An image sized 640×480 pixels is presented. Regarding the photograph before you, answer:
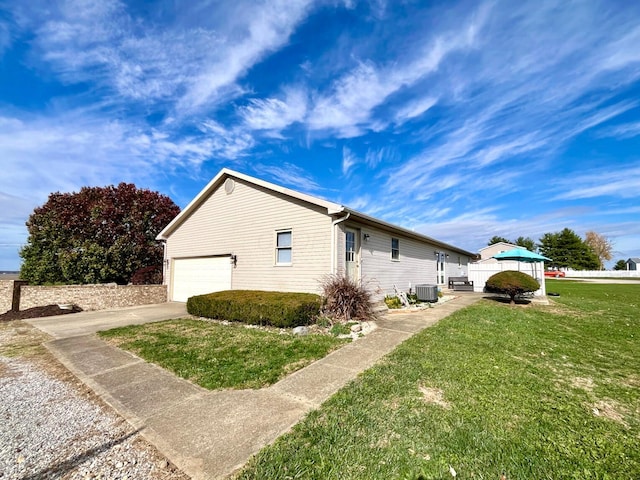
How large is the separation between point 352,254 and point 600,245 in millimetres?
76887

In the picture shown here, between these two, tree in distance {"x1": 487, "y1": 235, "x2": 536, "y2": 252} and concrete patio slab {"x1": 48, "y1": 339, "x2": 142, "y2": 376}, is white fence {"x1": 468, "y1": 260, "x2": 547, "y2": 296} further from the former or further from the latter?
tree in distance {"x1": 487, "y1": 235, "x2": 536, "y2": 252}

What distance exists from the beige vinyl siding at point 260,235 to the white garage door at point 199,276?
390 millimetres

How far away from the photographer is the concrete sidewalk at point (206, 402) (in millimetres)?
2439

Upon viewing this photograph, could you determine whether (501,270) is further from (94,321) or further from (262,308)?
(94,321)

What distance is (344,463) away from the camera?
2.25 meters

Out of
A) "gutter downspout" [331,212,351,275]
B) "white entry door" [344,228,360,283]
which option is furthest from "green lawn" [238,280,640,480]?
"white entry door" [344,228,360,283]

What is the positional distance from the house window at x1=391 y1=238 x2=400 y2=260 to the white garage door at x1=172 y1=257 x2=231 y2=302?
694 cm

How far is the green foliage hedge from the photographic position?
23.7 feet

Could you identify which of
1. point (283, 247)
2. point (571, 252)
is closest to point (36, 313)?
point (283, 247)

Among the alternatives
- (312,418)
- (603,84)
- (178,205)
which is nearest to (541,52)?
(603,84)

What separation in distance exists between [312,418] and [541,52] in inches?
441

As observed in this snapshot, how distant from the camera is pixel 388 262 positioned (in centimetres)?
1162

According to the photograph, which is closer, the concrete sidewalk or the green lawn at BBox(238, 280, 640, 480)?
the green lawn at BBox(238, 280, 640, 480)

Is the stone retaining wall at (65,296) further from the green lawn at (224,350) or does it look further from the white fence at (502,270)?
the white fence at (502,270)
